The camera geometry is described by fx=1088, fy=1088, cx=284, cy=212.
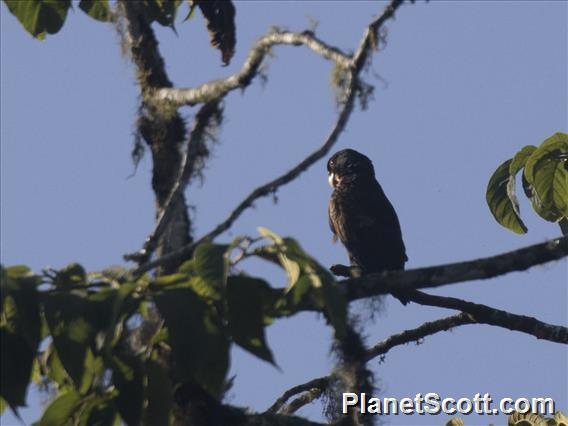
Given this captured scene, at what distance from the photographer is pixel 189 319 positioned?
2055mm

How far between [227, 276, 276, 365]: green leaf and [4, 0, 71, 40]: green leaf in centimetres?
167

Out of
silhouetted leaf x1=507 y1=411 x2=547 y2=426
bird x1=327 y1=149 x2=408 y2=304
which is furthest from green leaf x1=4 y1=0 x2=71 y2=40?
bird x1=327 y1=149 x2=408 y2=304

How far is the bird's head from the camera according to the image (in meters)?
7.57

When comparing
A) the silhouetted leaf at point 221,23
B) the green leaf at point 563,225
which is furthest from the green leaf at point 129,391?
the green leaf at point 563,225

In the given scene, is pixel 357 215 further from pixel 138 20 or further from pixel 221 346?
pixel 221 346

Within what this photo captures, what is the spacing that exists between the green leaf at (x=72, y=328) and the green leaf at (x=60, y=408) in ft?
1.54

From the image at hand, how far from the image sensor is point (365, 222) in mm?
7148

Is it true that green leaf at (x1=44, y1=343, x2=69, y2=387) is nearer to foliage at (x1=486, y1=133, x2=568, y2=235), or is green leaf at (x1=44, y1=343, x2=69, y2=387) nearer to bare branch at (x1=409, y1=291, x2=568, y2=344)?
bare branch at (x1=409, y1=291, x2=568, y2=344)

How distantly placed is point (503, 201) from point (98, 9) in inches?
65.8

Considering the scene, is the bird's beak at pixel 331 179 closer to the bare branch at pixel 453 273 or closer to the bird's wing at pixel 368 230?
the bird's wing at pixel 368 230

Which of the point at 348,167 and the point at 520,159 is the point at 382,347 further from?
the point at 348,167

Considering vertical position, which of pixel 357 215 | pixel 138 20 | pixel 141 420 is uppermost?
pixel 357 215

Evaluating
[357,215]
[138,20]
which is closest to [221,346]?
[138,20]

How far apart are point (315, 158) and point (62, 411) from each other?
34.1 inches
